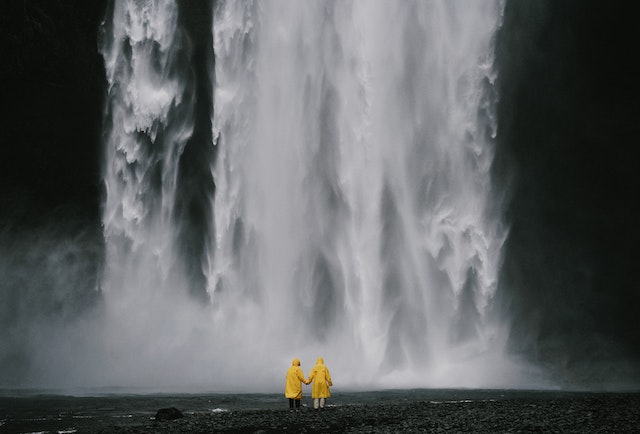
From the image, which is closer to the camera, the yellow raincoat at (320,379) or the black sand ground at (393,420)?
the black sand ground at (393,420)

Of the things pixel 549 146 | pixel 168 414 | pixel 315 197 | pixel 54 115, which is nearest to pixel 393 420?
pixel 168 414

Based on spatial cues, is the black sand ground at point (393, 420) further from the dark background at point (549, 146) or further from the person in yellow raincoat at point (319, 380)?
the dark background at point (549, 146)

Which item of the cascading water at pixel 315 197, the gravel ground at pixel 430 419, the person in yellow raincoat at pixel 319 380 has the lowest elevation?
the gravel ground at pixel 430 419

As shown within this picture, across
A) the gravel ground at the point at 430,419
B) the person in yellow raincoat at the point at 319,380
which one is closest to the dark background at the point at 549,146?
the gravel ground at the point at 430,419

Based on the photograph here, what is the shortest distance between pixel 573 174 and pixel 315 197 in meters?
14.2

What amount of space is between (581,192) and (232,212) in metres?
18.2

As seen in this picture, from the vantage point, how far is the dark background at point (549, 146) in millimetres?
38812

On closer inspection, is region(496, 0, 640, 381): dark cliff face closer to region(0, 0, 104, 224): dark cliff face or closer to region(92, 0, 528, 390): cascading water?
region(92, 0, 528, 390): cascading water

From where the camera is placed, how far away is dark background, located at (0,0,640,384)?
3881 centimetres

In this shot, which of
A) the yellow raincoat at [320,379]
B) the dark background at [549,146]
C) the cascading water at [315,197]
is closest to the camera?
the yellow raincoat at [320,379]

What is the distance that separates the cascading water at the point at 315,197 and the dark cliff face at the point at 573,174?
4.67 metres

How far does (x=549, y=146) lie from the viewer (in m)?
40.4

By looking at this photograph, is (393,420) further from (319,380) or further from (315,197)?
(315,197)

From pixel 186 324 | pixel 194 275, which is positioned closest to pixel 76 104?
pixel 194 275
